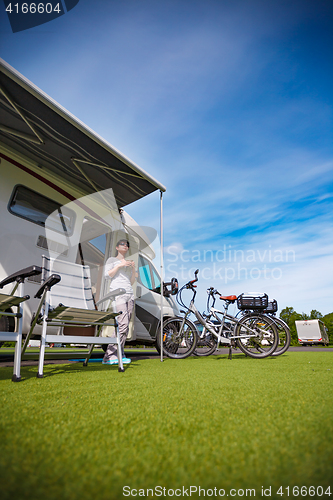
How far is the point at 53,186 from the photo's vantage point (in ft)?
13.0

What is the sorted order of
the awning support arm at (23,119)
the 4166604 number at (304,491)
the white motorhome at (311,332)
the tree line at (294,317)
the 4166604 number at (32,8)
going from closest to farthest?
1. the 4166604 number at (304,491)
2. the awning support arm at (23,119)
3. the 4166604 number at (32,8)
4. the white motorhome at (311,332)
5. the tree line at (294,317)

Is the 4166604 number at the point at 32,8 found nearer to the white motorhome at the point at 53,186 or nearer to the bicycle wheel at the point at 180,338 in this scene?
the white motorhome at the point at 53,186

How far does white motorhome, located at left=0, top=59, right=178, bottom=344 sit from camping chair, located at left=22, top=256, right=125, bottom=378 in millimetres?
486

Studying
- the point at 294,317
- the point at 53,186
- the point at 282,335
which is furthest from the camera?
the point at 294,317

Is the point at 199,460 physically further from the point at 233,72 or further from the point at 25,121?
the point at 233,72

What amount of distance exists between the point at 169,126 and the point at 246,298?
22.7ft

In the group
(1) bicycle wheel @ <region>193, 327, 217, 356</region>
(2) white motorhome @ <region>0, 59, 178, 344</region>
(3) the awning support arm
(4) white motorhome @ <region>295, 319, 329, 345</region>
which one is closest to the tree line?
(4) white motorhome @ <region>295, 319, 329, 345</region>

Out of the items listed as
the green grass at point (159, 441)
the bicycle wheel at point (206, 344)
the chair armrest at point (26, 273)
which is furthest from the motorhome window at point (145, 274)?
the green grass at point (159, 441)

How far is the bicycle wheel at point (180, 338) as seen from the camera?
471 cm

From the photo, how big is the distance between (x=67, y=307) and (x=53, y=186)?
2362 millimetres

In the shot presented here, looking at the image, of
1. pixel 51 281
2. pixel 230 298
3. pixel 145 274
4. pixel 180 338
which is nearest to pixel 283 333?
pixel 230 298

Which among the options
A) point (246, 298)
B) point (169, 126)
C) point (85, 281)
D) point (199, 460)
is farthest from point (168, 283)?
point (169, 126)

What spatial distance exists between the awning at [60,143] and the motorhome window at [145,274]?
63.5 inches

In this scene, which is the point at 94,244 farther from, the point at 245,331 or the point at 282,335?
the point at 282,335
